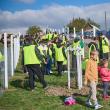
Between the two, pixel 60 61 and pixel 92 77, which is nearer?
pixel 92 77

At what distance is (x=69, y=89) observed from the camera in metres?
Result: 15.8

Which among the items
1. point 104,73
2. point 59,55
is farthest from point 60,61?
point 104,73

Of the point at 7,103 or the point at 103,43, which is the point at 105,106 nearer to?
the point at 7,103

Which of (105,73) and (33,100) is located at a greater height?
(105,73)

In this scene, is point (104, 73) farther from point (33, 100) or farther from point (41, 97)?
point (33, 100)

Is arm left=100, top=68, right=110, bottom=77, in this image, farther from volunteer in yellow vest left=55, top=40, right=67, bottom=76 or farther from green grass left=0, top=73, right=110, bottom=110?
volunteer in yellow vest left=55, top=40, right=67, bottom=76

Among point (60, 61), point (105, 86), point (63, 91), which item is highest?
point (60, 61)

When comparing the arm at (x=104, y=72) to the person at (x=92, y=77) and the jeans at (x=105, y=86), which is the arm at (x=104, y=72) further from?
the person at (x=92, y=77)

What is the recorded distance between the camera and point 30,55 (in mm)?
16016

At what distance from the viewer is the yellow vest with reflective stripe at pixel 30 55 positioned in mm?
16000

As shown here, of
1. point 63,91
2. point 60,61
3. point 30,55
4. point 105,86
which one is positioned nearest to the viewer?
point 105,86

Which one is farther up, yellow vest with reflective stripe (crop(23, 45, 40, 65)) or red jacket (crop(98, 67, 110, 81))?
yellow vest with reflective stripe (crop(23, 45, 40, 65))

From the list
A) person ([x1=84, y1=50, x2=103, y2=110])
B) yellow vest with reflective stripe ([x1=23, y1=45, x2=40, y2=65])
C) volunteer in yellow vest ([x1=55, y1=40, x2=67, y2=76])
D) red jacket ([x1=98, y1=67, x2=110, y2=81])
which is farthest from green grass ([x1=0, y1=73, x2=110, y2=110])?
volunteer in yellow vest ([x1=55, y1=40, x2=67, y2=76])

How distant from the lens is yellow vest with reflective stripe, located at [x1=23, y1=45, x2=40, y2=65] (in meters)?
16.0
